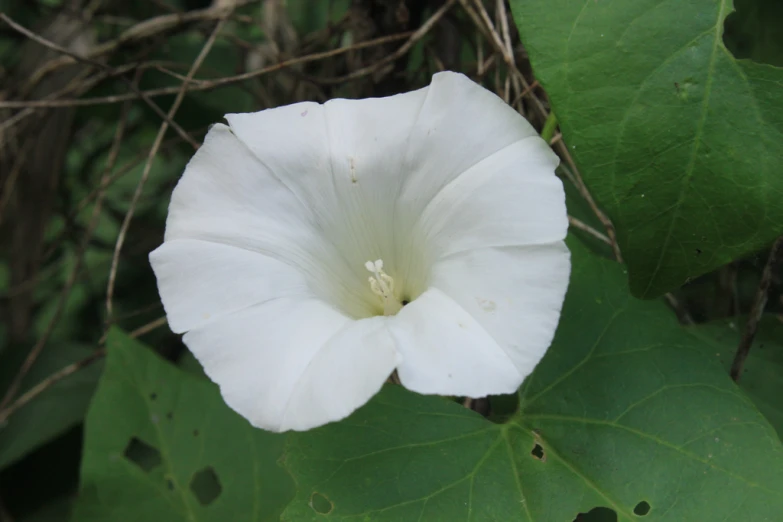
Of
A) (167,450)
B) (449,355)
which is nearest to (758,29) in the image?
(449,355)

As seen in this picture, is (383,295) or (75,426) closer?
(383,295)

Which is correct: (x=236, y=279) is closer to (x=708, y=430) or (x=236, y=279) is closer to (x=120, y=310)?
(x=708, y=430)

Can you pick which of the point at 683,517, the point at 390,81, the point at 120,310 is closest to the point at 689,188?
the point at 683,517

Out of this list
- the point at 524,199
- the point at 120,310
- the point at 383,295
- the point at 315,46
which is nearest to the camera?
the point at 524,199

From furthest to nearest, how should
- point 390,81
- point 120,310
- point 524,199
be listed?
point 120,310 < point 390,81 < point 524,199

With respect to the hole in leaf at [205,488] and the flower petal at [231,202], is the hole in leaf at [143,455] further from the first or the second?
the flower petal at [231,202]

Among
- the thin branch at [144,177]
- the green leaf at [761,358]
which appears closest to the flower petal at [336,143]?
the thin branch at [144,177]

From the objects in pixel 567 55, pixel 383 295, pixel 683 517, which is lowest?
pixel 683 517
